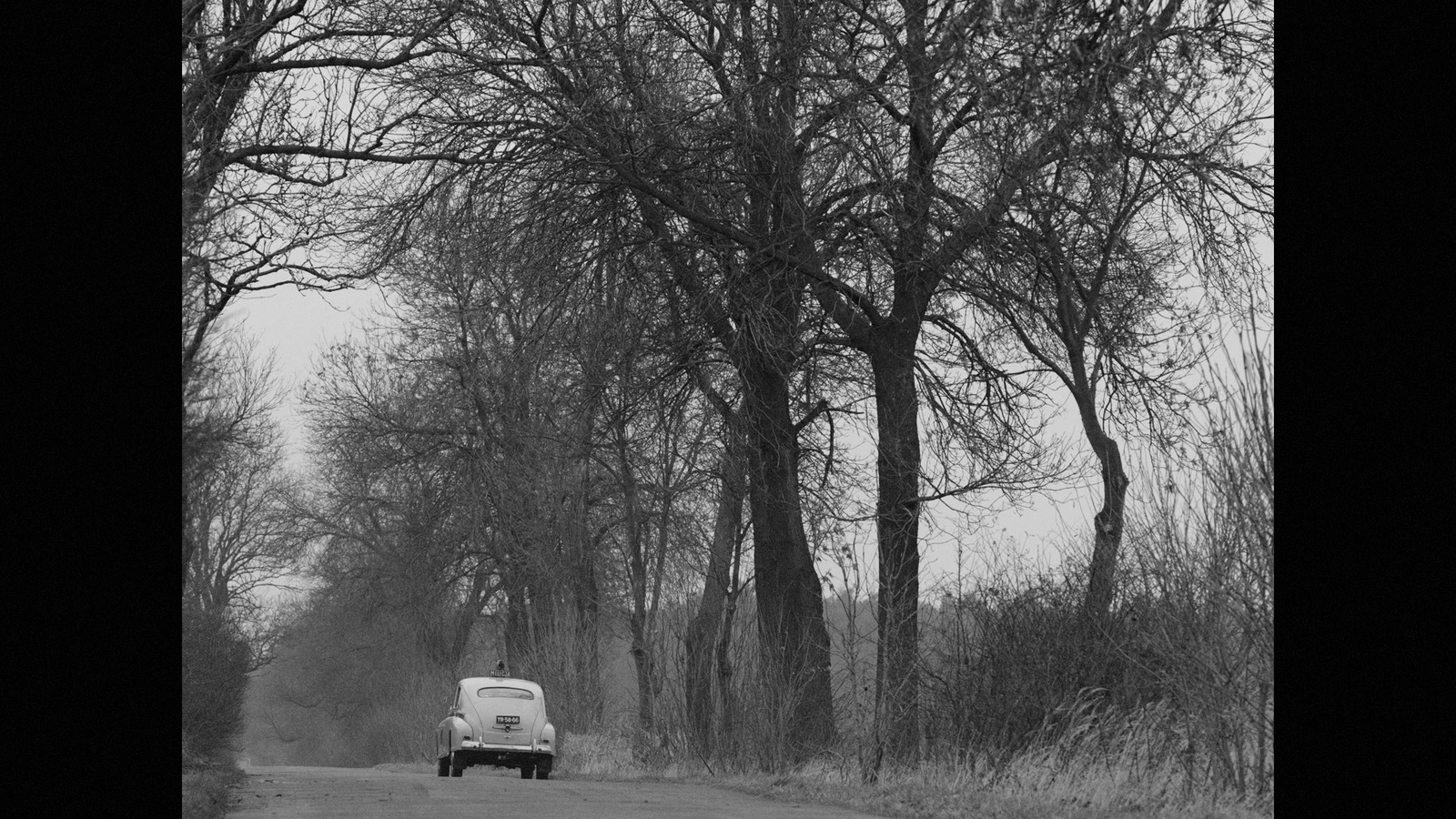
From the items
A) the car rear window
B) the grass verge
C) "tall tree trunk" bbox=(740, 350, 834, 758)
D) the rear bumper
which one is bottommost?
the rear bumper

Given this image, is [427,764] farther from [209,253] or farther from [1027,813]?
[1027,813]

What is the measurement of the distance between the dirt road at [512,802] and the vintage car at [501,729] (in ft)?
22.7

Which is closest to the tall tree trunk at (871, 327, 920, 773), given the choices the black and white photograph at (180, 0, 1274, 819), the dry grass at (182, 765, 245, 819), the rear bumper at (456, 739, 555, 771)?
the black and white photograph at (180, 0, 1274, 819)

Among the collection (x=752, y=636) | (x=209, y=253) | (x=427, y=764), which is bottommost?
(x=427, y=764)

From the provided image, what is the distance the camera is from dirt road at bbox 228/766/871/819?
13.5m

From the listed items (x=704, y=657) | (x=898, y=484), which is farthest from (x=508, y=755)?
(x=898, y=484)

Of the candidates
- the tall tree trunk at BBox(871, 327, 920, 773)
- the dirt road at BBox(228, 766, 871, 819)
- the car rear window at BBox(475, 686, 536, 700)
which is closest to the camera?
the dirt road at BBox(228, 766, 871, 819)

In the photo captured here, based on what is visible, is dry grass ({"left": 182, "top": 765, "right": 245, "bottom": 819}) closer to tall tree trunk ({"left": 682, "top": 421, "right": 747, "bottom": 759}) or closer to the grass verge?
the grass verge

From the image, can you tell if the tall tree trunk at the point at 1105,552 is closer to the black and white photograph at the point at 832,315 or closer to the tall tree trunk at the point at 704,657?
the black and white photograph at the point at 832,315

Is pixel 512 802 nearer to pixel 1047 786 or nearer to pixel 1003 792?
pixel 1003 792

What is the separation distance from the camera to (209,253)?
18453 millimetres

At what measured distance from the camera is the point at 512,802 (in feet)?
51.6
